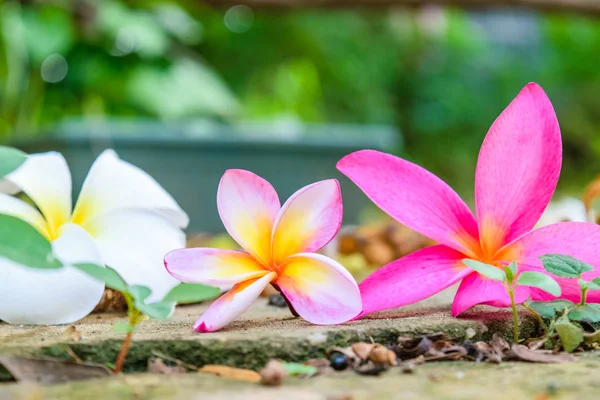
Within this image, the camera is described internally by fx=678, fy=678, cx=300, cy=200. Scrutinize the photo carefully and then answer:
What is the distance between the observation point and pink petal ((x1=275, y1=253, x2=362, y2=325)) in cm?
49

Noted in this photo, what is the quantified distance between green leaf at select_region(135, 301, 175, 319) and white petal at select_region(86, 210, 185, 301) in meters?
0.15

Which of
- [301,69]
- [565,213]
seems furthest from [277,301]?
[301,69]

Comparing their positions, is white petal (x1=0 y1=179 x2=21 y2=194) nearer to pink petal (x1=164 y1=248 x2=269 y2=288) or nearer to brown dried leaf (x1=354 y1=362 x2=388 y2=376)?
pink petal (x1=164 y1=248 x2=269 y2=288)

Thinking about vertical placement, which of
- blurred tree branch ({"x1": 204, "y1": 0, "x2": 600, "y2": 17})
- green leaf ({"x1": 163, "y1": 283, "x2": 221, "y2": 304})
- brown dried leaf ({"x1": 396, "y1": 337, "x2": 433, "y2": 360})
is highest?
blurred tree branch ({"x1": 204, "y1": 0, "x2": 600, "y2": 17})

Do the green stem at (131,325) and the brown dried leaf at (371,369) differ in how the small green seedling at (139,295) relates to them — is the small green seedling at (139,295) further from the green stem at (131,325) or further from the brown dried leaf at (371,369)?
the brown dried leaf at (371,369)

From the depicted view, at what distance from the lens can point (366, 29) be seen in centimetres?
618

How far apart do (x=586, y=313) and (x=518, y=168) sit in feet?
0.41

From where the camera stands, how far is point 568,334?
49 cm

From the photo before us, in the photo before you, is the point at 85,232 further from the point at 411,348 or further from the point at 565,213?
the point at 565,213

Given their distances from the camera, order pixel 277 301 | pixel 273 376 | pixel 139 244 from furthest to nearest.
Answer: pixel 277 301
pixel 139 244
pixel 273 376

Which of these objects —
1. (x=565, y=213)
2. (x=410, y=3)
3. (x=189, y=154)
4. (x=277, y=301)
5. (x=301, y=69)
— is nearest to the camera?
(x=277, y=301)

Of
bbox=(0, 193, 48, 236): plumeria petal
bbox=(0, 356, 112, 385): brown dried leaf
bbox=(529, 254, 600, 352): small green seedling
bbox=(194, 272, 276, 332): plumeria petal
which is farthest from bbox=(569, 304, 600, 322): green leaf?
bbox=(0, 193, 48, 236): plumeria petal

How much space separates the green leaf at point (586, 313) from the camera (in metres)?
0.50

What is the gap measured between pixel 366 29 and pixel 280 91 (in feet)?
9.98
